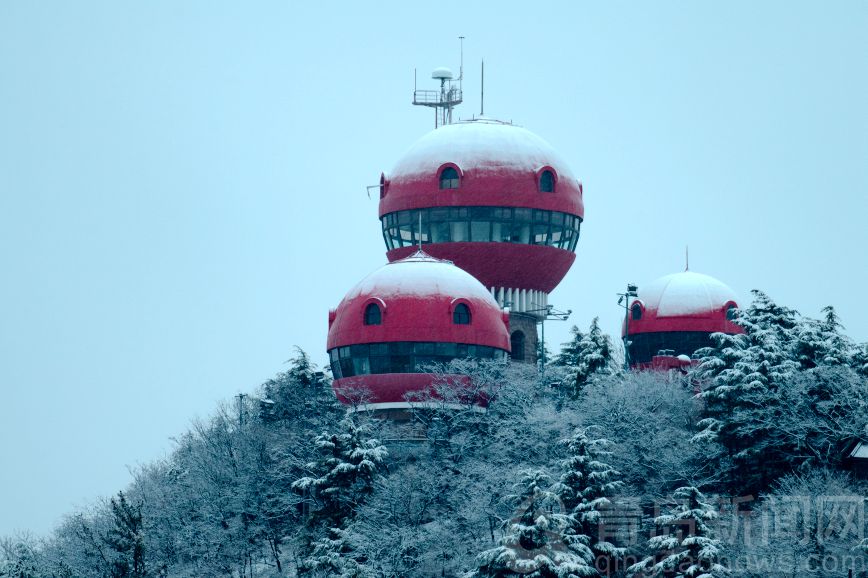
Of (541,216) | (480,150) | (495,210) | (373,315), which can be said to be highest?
(480,150)

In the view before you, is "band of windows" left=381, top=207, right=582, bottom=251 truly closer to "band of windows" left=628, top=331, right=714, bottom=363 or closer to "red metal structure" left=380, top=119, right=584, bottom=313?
"red metal structure" left=380, top=119, right=584, bottom=313

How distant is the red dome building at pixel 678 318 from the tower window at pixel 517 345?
5.44 metres

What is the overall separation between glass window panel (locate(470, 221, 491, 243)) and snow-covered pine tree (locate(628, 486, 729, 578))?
1100 inches

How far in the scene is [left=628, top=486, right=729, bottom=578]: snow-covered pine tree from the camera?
53.8 metres

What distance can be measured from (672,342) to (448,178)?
13222 millimetres

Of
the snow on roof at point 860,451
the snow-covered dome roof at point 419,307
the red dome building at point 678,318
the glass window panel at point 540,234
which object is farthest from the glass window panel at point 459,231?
the snow on roof at point 860,451

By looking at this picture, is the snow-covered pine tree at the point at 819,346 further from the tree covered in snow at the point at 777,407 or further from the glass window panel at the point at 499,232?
the glass window panel at the point at 499,232

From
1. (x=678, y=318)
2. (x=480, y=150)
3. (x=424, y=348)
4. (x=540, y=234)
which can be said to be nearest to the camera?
(x=424, y=348)

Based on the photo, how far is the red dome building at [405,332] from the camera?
245ft

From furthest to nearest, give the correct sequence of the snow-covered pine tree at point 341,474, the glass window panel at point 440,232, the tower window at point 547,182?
the tower window at point 547,182, the glass window panel at point 440,232, the snow-covered pine tree at point 341,474

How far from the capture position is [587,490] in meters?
58.8

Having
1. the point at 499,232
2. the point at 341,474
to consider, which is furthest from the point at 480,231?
the point at 341,474

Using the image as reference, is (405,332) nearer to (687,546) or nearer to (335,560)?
(335,560)

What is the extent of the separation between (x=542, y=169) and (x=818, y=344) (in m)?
19.3
